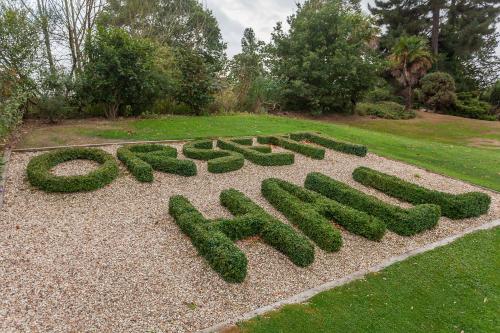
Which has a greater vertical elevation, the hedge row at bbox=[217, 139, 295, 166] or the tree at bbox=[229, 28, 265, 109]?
the tree at bbox=[229, 28, 265, 109]

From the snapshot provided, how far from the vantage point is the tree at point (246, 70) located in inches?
699

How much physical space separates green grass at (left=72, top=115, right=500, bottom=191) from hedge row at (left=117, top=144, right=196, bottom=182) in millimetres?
2381

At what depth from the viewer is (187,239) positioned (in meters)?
4.82

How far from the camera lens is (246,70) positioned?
1889 cm

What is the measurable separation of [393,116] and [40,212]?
73.1ft

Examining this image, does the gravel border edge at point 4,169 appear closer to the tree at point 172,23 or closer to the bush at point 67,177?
the bush at point 67,177

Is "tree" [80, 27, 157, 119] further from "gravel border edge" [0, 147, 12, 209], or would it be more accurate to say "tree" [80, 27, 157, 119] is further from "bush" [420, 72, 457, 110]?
"bush" [420, 72, 457, 110]

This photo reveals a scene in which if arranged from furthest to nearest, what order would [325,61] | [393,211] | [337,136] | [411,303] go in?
[325,61]
[337,136]
[393,211]
[411,303]

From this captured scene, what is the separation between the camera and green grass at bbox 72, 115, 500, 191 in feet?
31.1

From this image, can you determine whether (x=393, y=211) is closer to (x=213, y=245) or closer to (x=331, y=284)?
(x=331, y=284)

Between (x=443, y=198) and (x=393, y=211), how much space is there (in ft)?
4.42

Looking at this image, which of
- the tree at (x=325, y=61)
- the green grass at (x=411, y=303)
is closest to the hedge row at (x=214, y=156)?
the green grass at (x=411, y=303)

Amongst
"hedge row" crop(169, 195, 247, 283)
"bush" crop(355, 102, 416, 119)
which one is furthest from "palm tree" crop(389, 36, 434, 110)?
"hedge row" crop(169, 195, 247, 283)

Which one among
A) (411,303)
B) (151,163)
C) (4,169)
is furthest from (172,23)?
(411,303)
